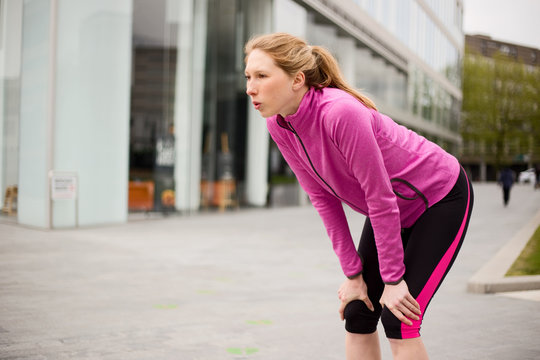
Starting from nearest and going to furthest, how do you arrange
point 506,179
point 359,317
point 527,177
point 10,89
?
point 359,317
point 10,89
point 506,179
point 527,177

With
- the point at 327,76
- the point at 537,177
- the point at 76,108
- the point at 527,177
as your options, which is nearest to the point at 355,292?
the point at 327,76

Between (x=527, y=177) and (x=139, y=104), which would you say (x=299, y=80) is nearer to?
(x=139, y=104)

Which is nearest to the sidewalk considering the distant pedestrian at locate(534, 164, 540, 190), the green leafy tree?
the distant pedestrian at locate(534, 164, 540, 190)

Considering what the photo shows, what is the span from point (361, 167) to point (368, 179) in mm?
45

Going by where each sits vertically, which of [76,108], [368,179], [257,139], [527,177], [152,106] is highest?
[152,106]

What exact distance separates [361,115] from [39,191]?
985 centimetres

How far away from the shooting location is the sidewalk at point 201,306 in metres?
3.58

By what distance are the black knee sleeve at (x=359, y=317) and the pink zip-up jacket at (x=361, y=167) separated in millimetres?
123

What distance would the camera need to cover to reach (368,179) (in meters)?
1.79

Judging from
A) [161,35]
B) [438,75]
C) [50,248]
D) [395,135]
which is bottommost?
[50,248]

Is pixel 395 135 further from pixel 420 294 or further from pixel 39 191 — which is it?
pixel 39 191

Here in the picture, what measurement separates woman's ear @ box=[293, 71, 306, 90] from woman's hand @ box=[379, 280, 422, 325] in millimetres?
739

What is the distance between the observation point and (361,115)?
1782mm

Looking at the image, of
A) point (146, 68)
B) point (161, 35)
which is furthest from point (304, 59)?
point (161, 35)
